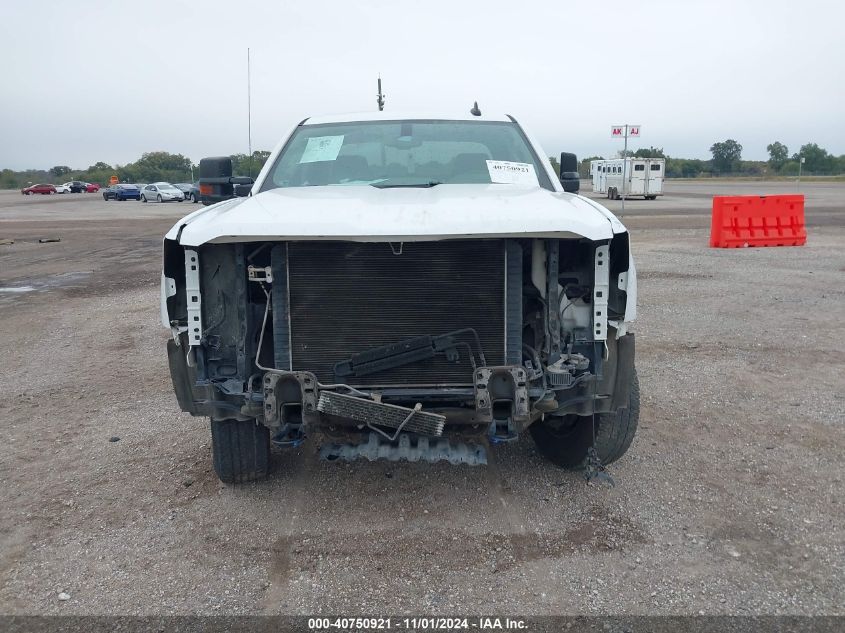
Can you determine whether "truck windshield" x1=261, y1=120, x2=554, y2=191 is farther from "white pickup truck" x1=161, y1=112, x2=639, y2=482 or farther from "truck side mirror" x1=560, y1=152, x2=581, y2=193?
"white pickup truck" x1=161, y1=112, x2=639, y2=482

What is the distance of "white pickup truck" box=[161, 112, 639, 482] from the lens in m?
3.36

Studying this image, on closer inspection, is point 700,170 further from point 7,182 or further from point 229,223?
point 229,223

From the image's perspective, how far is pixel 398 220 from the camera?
3336mm

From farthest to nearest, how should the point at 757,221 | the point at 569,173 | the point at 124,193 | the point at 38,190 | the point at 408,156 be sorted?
1. the point at 38,190
2. the point at 124,193
3. the point at 757,221
4. the point at 569,173
5. the point at 408,156

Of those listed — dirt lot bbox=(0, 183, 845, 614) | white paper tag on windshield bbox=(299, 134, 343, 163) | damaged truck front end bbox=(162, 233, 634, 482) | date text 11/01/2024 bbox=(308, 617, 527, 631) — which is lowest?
date text 11/01/2024 bbox=(308, 617, 527, 631)

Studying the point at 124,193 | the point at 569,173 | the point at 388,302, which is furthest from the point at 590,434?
the point at 124,193

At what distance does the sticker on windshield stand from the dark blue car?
47908 millimetres

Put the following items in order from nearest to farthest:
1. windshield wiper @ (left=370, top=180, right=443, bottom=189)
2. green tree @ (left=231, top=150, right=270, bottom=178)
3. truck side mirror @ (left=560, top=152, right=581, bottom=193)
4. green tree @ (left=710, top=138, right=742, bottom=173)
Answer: windshield wiper @ (left=370, top=180, right=443, bottom=189) < truck side mirror @ (left=560, top=152, right=581, bottom=193) < green tree @ (left=231, top=150, right=270, bottom=178) < green tree @ (left=710, top=138, right=742, bottom=173)

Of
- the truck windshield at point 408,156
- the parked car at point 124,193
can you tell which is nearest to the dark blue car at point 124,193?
the parked car at point 124,193

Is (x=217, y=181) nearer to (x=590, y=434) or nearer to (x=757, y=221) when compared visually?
(x=590, y=434)

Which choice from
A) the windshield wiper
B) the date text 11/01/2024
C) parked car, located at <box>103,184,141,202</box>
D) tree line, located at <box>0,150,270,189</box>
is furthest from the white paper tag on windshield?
tree line, located at <box>0,150,270,189</box>

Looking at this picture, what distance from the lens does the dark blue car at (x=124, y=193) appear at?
48.3 m

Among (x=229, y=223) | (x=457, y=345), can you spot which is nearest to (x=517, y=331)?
(x=457, y=345)

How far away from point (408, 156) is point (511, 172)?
2.24ft
